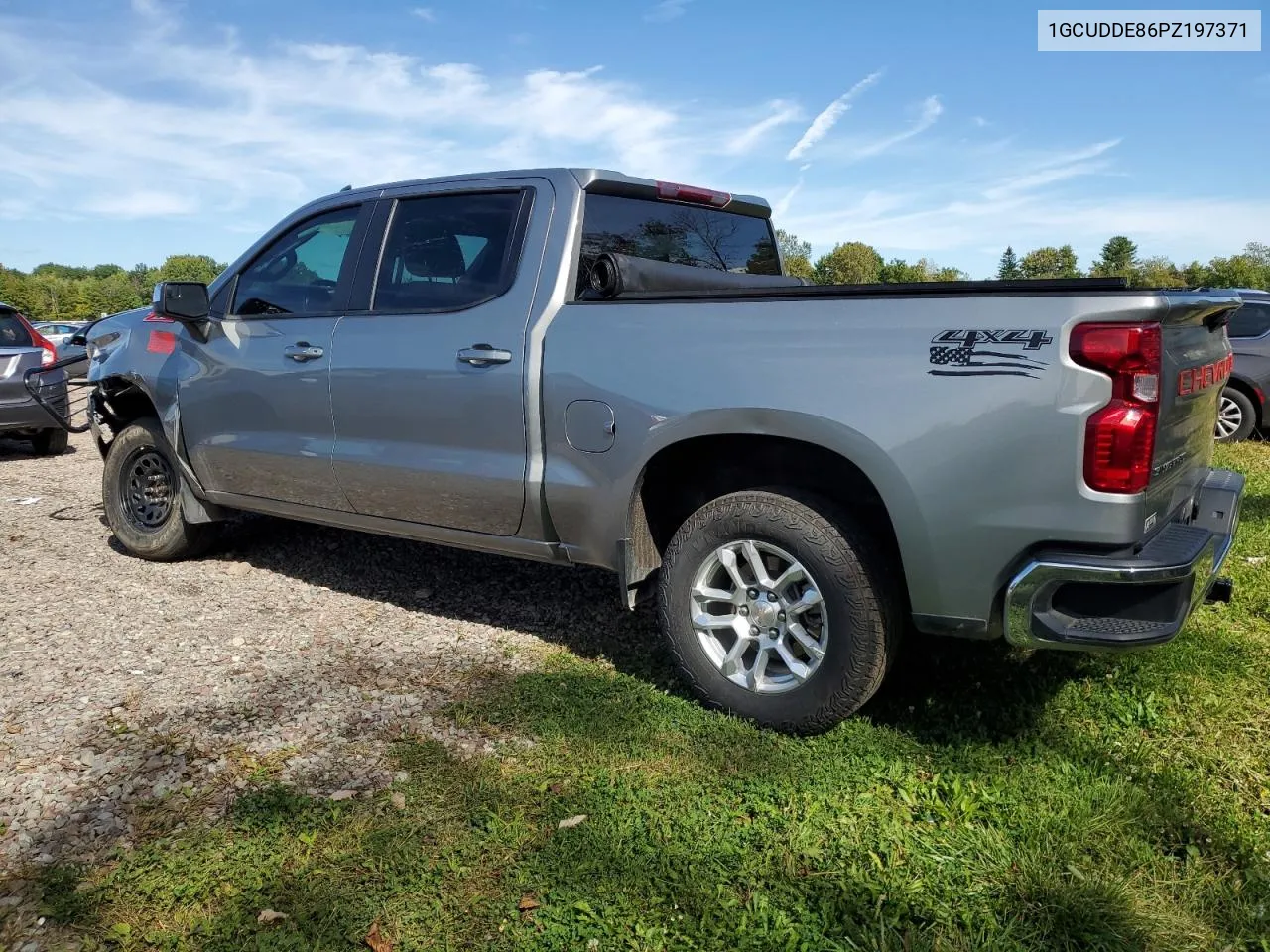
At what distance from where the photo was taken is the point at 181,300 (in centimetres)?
475

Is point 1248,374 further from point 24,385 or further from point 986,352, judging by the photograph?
point 24,385

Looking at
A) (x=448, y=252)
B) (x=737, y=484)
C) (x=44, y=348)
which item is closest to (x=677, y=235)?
(x=448, y=252)

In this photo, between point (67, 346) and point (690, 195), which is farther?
point (67, 346)

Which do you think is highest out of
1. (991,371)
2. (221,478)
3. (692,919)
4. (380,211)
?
(380,211)

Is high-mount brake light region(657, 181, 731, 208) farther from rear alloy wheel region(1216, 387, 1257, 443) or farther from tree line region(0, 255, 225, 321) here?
tree line region(0, 255, 225, 321)

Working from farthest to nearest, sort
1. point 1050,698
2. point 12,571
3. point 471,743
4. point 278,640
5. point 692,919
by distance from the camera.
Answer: point 12,571, point 278,640, point 1050,698, point 471,743, point 692,919

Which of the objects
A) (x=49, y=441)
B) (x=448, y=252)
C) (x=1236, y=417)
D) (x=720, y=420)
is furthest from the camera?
(x=49, y=441)

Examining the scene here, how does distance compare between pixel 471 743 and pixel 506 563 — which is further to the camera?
pixel 506 563

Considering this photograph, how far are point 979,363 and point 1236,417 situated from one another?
27.3 feet

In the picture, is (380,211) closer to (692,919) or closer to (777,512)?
(777,512)

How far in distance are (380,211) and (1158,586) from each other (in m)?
3.49

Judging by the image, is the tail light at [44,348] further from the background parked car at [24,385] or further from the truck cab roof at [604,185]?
the truck cab roof at [604,185]

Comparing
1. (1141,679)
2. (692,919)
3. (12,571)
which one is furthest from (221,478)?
(1141,679)

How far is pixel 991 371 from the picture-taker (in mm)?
2686
